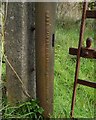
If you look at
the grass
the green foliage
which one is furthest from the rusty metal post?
the grass

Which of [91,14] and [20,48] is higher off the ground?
[91,14]

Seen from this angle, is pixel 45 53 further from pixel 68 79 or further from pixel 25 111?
pixel 68 79

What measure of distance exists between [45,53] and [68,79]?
131cm

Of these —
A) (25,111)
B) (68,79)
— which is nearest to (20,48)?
(25,111)

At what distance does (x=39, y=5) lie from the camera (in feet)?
8.71

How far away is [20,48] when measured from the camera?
2766 mm

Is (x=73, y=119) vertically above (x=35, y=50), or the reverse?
(x=35, y=50)

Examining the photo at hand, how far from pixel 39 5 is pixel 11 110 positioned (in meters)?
0.98

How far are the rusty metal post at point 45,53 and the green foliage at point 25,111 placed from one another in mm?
66

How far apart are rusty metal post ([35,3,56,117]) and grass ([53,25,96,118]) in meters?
0.22

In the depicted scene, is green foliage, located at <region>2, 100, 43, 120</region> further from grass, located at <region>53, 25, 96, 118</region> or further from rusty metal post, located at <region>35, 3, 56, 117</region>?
grass, located at <region>53, 25, 96, 118</region>

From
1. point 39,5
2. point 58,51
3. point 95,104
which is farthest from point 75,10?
point 39,5

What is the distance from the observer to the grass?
3.09 meters

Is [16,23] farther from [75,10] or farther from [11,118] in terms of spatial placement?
[75,10]
